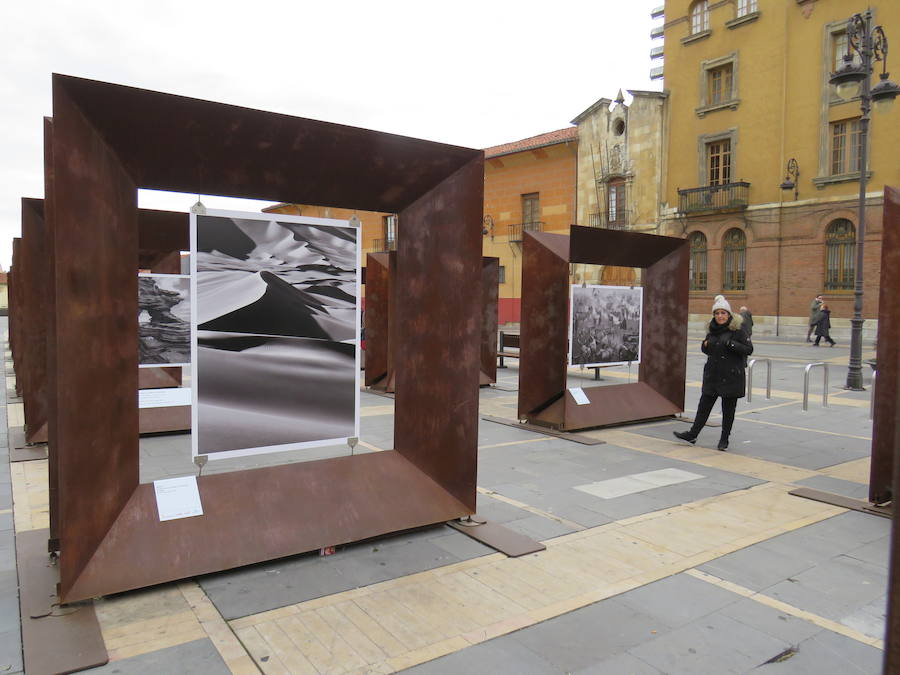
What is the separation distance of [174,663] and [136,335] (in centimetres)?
179

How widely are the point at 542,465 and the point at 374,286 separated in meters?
6.25

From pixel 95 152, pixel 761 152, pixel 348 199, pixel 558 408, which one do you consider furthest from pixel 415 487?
pixel 761 152

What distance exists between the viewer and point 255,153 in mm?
3893

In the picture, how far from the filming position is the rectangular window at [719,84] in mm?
28078

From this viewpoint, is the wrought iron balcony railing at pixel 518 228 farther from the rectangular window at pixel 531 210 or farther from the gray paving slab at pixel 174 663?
the gray paving slab at pixel 174 663

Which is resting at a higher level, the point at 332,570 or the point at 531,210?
the point at 531,210

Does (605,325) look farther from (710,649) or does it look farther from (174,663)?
(174,663)

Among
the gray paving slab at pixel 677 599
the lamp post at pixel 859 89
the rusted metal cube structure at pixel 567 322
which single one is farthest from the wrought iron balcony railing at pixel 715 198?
the gray paving slab at pixel 677 599

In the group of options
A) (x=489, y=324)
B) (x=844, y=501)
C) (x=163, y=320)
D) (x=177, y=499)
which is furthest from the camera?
(x=489, y=324)

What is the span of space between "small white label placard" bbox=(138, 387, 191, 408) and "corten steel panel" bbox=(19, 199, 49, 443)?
1052 millimetres

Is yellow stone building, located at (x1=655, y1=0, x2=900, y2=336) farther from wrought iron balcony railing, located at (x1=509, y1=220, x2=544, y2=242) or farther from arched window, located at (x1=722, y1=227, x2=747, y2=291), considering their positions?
wrought iron balcony railing, located at (x1=509, y1=220, x2=544, y2=242)

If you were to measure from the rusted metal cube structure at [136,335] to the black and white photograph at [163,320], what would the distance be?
3.81 metres

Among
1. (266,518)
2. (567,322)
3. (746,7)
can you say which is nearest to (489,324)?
(567,322)

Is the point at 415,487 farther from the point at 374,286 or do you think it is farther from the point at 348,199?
the point at 374,286
